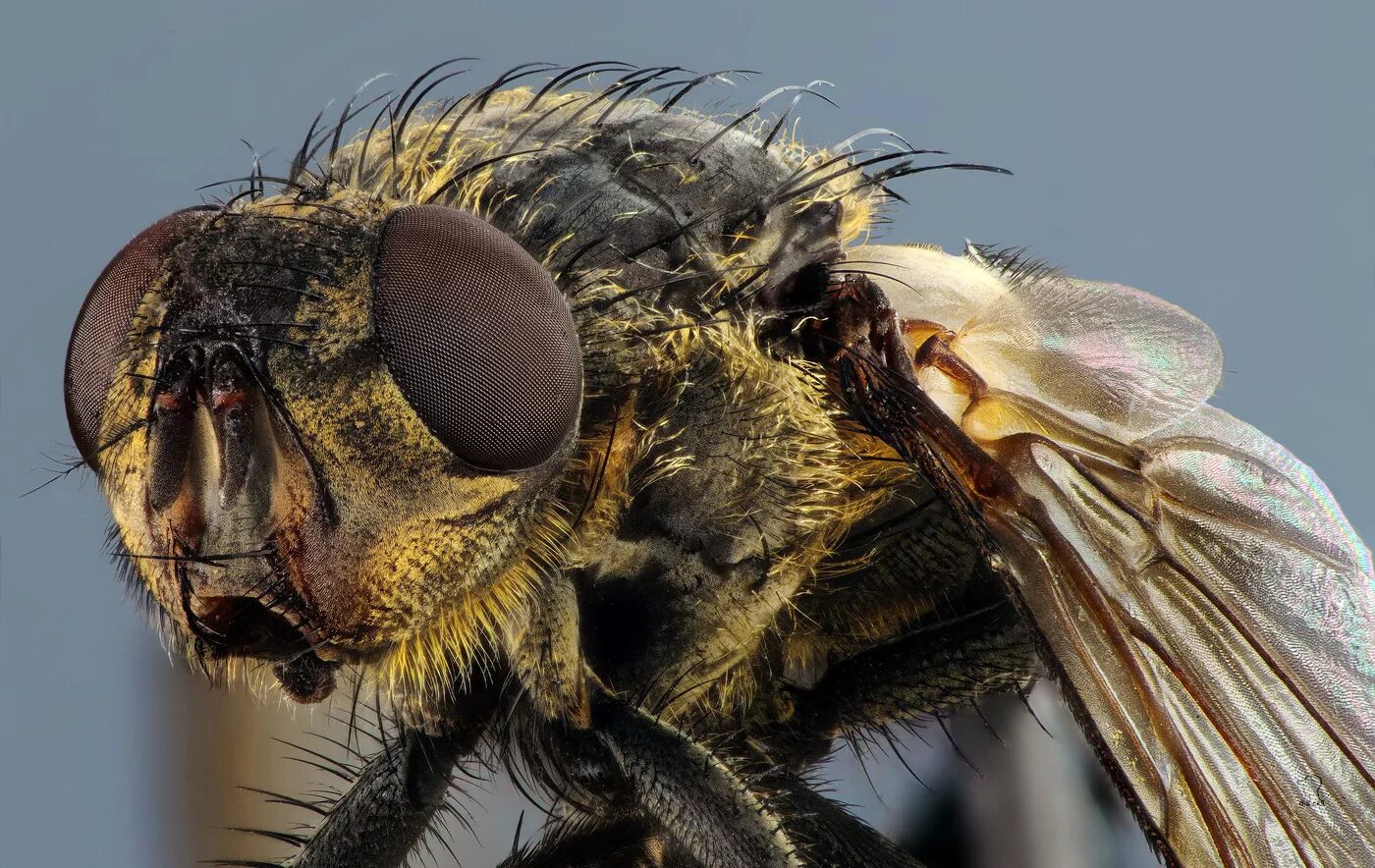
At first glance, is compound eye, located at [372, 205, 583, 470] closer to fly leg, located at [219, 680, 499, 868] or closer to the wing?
the wing

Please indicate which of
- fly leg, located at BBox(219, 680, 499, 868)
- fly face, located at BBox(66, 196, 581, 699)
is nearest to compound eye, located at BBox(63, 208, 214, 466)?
fly face, located at BBox(66, 196, 581, 699)

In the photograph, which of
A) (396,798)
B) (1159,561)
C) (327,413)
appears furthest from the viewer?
(396,798)

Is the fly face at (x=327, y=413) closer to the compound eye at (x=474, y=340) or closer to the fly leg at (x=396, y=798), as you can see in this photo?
the compound eye at (x=474, y=340)

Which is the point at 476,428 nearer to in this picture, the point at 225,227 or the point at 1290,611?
the point at 225,227

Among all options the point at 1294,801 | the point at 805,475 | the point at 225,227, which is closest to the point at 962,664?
the point at 805,475

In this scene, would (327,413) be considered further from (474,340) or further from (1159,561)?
(1159,561)

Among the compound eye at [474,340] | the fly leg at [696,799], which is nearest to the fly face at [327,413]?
the compound eye at [474,340]

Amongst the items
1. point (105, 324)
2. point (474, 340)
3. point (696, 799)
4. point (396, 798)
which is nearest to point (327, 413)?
point (474, 340)
